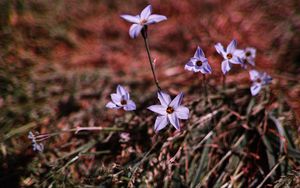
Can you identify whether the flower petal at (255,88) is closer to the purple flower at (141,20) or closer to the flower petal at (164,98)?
the flower petal at (164,98)

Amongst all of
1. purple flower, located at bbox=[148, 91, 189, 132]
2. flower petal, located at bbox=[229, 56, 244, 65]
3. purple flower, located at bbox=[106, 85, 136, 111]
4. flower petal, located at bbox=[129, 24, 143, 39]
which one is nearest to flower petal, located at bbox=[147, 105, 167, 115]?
purple flower, located at bbox=[148, 91, 189, 132]

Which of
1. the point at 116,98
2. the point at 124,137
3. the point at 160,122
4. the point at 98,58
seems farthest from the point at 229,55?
the point at 98,58

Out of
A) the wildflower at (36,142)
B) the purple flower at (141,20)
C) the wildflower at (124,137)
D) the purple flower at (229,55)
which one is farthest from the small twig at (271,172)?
the wildflower at (36,142)

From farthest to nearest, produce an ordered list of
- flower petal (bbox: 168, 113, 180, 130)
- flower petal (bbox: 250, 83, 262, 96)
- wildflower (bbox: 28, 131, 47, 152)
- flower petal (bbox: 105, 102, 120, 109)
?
flower petal (bbox: 250, 83, 262, 96)
wildflower (bbox: 28, 131, 47, 152)
flower petal (bbox: 105, 102, 120, 109)
flower petal (bbox: 168, 113, 180, 130)

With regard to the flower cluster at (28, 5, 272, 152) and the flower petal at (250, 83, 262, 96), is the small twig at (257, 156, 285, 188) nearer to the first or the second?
the flower petal at (250, 83, 262, 96)

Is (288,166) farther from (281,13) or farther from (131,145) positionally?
(281,13)

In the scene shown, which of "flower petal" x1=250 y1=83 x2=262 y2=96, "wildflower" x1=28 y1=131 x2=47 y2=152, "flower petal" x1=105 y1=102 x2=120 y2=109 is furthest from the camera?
"flower petal" x1=250 y1=83 x2=262 y2=96

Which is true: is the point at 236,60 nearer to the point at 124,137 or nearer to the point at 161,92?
the point at 161,92
